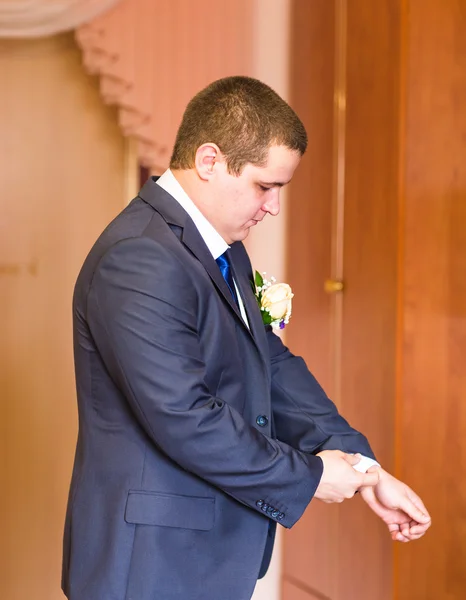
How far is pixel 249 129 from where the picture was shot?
5.47 feet

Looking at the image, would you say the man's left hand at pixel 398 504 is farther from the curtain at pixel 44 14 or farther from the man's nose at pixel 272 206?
the curtain at pixel 44 14

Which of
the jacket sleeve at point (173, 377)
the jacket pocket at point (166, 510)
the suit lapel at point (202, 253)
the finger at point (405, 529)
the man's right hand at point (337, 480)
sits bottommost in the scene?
the finger at point (405, 529)

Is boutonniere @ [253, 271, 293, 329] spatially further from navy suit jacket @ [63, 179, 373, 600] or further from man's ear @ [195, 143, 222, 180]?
man's ear @ [195, 143, 222, 180]

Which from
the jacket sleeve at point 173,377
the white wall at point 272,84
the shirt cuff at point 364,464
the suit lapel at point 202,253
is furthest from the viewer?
the white wall at point 272,84

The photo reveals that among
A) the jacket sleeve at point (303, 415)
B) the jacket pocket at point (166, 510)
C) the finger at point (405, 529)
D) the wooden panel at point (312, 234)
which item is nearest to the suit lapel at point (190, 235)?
the jacket sleeve at point (303, 415)

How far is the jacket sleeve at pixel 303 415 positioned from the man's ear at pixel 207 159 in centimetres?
53

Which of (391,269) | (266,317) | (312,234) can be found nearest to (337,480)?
(266,317)

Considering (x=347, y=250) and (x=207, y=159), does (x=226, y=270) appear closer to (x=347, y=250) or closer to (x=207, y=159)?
(x=207, y=159)

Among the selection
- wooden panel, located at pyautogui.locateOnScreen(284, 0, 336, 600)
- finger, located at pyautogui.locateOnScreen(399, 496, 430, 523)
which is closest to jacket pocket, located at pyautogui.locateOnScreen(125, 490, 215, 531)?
finger, located at pyautogui.locateOnScreen(399, 496, 430, 523)

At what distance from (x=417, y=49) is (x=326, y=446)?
4.65ft

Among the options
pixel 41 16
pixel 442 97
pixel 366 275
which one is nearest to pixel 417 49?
pixel 442 97

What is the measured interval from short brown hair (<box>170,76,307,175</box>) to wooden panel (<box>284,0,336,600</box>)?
5.14 feet

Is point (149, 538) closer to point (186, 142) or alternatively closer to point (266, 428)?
point (266, 428)

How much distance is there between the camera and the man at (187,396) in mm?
1523
